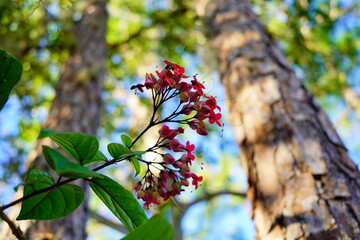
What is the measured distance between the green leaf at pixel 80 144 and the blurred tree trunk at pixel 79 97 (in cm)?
122

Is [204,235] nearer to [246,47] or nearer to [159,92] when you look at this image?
[246,47]

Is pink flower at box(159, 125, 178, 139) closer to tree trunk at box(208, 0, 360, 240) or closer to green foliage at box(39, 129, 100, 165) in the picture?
green foliage at box(39, 129, 100, 165)

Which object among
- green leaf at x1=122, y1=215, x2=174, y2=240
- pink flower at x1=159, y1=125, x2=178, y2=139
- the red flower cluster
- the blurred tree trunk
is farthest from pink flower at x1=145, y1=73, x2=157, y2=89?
the blurred tree trunk

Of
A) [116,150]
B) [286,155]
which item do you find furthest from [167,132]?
[286,155]

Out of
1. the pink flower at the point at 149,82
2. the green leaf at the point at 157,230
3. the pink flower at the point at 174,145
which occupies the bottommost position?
the green leaf at the point at 157,230

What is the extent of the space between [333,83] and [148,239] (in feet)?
17.7

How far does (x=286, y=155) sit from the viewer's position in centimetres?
158

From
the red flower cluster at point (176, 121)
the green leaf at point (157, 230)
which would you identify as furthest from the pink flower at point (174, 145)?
the green leaf at point (157, 230)

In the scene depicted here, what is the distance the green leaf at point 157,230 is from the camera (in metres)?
0.49

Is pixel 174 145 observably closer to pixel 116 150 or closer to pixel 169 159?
pixel 169 159

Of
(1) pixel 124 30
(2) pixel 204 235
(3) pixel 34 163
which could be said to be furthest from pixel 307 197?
(1) pixel 124 30

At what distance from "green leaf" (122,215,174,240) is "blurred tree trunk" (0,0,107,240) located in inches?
55.4

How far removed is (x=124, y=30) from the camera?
20.8 ft

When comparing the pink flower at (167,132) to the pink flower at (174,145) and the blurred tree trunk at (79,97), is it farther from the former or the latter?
the blurred tree trunk at (79,97)
